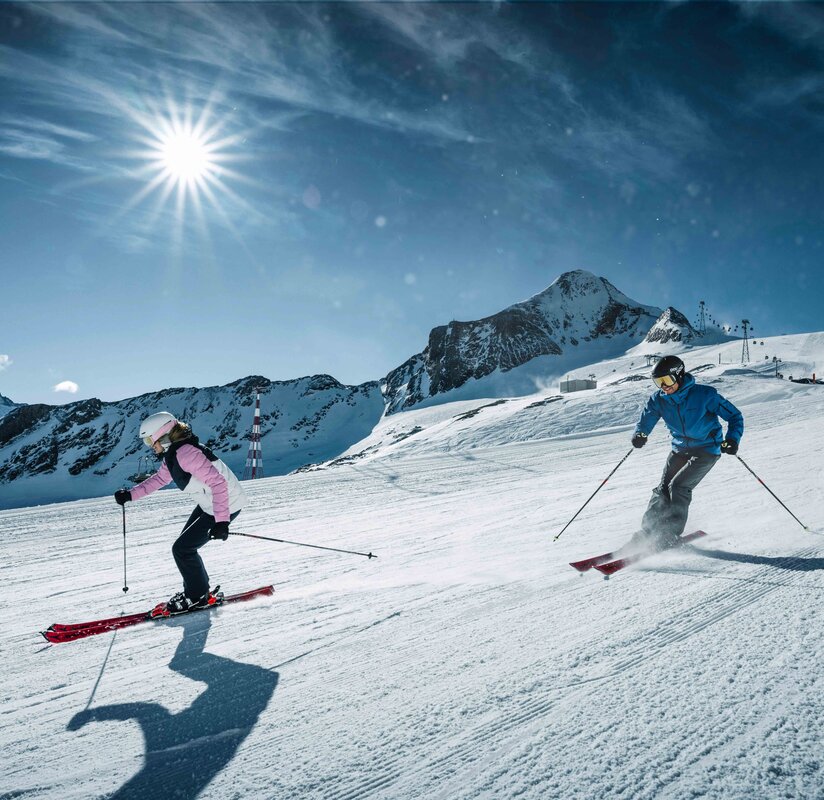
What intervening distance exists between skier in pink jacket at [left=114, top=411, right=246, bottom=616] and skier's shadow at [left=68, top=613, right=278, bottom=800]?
980 mm

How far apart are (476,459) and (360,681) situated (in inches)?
588

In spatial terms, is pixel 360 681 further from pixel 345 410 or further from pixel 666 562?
pixel 345 410

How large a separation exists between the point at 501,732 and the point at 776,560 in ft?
10.7

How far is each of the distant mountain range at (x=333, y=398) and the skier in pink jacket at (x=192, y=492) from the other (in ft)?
307

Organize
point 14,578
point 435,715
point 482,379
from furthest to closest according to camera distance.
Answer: point 482,379, point 14,578, point 435,715

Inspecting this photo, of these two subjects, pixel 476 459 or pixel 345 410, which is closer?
pixel 476 459

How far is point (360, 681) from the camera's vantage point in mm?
2684

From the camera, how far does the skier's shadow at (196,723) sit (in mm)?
2014

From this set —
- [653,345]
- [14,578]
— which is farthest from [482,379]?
[14,578]

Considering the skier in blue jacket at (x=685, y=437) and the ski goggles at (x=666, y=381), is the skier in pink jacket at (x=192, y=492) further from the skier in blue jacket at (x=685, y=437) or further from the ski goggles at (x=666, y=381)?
the ski goggles at (x=666, y=381)

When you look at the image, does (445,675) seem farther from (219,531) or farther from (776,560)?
(776,560)

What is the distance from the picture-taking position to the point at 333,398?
162 m

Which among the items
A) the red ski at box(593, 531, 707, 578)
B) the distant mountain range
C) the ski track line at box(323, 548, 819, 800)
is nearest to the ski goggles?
the red ski at box(593, 531, 707, 578)

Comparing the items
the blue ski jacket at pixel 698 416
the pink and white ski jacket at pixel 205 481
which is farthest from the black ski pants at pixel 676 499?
the pink and white ski jacket at pixel 205 481
